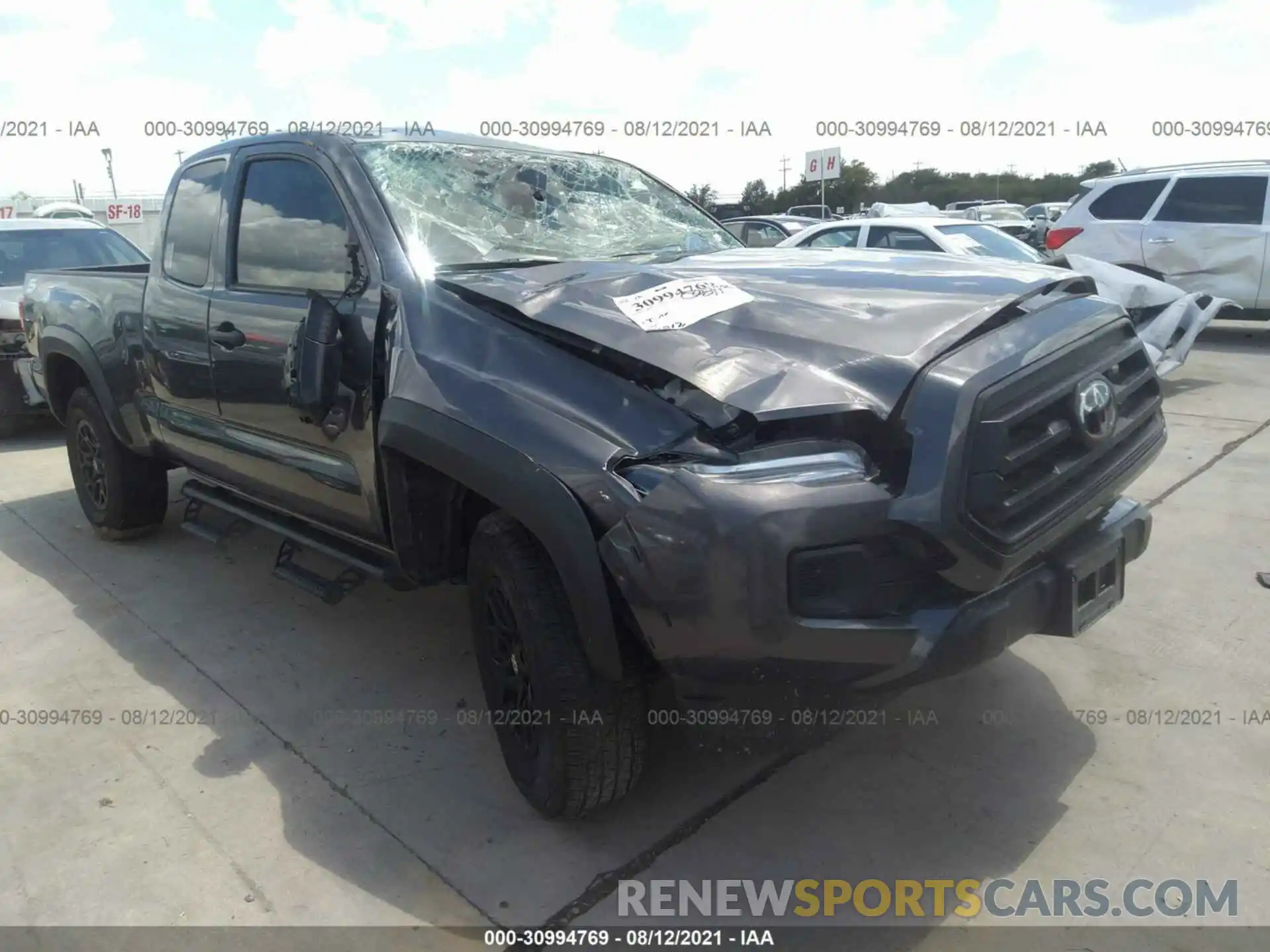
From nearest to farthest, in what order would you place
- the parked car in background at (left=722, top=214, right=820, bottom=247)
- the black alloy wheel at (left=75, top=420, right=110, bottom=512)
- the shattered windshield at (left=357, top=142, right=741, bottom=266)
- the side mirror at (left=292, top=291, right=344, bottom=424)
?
the side mirror at (left=292, top=291, right=344, bottom=424) → the shattered windshield at (left=357, top=142, right=741, bottom=266) → the black alloy wheel at (left=75, top=420, right=110, bottom=512) → the parked car in background at (left=722, top=214, right=820, bottom=247)

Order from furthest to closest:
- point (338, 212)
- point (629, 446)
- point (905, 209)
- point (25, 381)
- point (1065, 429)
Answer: point (905, 209), point (25, 381), point (338, 212), point (1065, 429), point (629, 446)

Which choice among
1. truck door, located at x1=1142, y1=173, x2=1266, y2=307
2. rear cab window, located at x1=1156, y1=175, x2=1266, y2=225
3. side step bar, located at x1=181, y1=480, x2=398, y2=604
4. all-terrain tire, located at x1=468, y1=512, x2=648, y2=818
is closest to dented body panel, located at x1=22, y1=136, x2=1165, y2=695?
all-terrain tire, located at x1=468, y1=512, x2=648, y2=818

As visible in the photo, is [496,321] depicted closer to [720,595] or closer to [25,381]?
[720,595]

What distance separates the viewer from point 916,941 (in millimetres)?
2258

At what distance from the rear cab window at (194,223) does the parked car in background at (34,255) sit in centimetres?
430

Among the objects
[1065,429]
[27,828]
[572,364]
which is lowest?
[27,828]

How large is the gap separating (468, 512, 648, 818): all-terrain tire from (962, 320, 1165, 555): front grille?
949 mm

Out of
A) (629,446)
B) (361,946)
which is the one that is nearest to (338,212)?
(629,446)

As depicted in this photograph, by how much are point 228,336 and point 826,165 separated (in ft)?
55.1

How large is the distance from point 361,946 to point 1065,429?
2.08m

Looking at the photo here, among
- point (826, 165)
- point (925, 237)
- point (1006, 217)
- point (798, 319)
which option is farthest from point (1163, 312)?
point (1006, 217)

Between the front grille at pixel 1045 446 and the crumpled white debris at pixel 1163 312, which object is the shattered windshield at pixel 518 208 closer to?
the front grille at pixel 1045 446

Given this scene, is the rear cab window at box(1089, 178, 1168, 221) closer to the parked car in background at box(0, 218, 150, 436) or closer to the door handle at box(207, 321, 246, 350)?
the parked car in background at box(0, 218, 150, 436)

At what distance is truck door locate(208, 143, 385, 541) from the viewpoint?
3062 mm
